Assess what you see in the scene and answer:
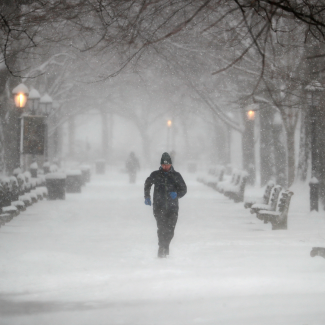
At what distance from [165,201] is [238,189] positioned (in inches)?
499

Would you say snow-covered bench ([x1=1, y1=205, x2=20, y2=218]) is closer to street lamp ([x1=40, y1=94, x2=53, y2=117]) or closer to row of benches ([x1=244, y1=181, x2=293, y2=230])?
row of benches ([x1=244, y1=181, x2=293, y2=230])

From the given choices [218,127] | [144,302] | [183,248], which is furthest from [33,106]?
[218,127]

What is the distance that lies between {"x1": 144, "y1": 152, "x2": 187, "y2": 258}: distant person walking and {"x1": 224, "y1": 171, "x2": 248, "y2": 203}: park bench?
12122 mm

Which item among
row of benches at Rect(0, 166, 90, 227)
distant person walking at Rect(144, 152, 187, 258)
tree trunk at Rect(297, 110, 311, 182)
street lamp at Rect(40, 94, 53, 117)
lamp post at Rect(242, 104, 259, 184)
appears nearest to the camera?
distant person walking at Rect(144, 152, 187, 258)

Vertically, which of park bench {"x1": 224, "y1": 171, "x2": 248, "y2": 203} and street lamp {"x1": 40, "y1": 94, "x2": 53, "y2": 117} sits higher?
street lamp {"x1": 40, "y1": 94, "x2": 53, "y2": 117}

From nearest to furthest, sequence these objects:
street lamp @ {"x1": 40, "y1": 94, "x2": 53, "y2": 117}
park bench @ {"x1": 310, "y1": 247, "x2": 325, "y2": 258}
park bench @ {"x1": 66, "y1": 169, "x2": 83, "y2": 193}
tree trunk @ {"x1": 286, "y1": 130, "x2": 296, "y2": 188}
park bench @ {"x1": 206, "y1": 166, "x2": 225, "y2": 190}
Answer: park bench @ {"x1": 310, "y1": 247, "x2": 325, "y2": 258}
tree trunk @ {"x1": 286, "y1": 130, "x2": 296, "y2": 188}
park bench @ {"x1": 66, "y1": 169, "x2": 83, "y2": 193}
street lamp @ {"x1": 40, "y1": 94, "x2": 53, "y2": 117}
park bench @ {"x1": 206, "y1": 166, "x2": 225, "y2": 190}

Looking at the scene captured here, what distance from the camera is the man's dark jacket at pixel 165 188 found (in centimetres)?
1032

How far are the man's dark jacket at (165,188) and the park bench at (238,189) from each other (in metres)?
12.1

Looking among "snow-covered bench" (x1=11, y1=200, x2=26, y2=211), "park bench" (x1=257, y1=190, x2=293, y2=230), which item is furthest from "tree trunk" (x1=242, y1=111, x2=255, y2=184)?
"park bench" (x1=257, y1=190, x2=293, y2=230)

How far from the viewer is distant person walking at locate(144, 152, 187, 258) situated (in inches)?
406

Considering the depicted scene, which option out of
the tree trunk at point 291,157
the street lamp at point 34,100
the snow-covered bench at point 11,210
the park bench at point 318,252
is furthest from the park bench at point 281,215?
the street lamp at point 34,100

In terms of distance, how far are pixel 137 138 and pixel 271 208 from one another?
332 feet

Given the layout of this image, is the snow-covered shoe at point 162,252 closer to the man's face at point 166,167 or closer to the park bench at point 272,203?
the man's face at point 166,167

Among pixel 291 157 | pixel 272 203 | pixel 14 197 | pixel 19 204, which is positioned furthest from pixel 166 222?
pixel 291 157
